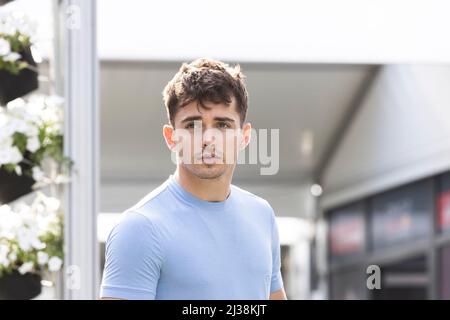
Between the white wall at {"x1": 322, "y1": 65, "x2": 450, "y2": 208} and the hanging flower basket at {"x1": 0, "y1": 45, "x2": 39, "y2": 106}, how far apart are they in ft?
11.2

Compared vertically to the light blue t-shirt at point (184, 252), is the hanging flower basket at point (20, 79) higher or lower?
higher

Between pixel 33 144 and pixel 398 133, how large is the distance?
400 centimetres

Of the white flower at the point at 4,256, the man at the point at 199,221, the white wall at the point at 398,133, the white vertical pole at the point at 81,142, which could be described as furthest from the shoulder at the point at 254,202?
the white wall at the point at 398,133

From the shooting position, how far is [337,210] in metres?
7.82

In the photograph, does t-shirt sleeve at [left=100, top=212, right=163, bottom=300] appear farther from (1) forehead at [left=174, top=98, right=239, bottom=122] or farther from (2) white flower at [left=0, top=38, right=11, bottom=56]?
(2) white flower at [left=0, top=38, right=11, bottom=56]

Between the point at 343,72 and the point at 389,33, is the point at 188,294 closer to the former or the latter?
the point at 389,33

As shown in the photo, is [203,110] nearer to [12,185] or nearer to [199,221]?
[199,221]

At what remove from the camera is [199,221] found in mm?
1204

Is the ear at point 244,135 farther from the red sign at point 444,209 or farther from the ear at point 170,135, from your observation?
the red sign at point 444,209

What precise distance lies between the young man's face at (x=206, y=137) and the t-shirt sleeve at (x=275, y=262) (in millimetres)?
144

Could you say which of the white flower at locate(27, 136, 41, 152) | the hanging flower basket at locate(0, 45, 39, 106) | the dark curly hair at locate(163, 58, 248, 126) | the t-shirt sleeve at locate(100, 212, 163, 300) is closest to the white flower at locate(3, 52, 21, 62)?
the hanging flower basket at locate(0, 45, 39, 106)

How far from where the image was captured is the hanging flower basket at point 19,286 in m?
2.88

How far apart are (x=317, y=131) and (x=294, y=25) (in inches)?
139
